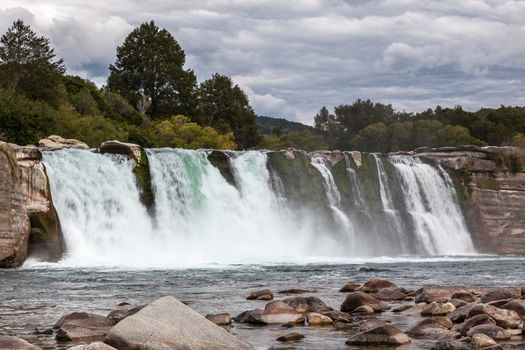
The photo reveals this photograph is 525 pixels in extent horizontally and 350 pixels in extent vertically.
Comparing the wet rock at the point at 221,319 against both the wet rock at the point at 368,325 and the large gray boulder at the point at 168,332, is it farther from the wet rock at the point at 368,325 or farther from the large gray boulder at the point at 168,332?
the large gray boulder at the point at 168,332

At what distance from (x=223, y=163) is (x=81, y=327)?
2957 centimetres

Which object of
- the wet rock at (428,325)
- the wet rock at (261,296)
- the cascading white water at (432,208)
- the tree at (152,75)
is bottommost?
the wet rock at (428,325)

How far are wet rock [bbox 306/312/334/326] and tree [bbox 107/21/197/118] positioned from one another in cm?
6890

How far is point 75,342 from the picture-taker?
1384 centimetres

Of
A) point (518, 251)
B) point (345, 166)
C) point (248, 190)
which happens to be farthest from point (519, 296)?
point (518, 251)

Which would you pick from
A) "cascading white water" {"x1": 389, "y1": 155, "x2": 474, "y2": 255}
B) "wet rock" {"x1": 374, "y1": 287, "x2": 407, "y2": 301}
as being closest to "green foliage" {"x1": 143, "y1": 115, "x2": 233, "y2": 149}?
"cascading white water" {"x1": 389, "y1": 155, "x2": 474, "y2": 255}

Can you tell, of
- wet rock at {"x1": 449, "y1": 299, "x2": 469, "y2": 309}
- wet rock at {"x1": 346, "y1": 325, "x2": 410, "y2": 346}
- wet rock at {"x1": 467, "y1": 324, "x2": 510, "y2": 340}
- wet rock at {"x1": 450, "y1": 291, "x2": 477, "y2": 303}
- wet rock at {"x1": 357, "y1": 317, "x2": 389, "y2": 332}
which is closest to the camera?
wet rock at {"x1": 346, "y1": 325, "x2": 410, "y2": 346}

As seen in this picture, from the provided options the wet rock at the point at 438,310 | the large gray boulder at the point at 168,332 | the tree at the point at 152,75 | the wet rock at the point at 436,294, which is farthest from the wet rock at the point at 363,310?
the tree at the point at 152,75

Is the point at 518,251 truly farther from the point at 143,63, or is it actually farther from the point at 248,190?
the point at 143,63

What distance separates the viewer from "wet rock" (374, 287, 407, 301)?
2028 centimetres

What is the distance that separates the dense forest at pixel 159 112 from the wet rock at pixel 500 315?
129ft

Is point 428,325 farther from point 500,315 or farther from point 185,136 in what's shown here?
point 185,136

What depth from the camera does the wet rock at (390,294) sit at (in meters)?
20.3

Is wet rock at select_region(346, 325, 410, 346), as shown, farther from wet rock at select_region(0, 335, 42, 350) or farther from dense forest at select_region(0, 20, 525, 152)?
dense forest at select_region(0, 20, 525, 152)
